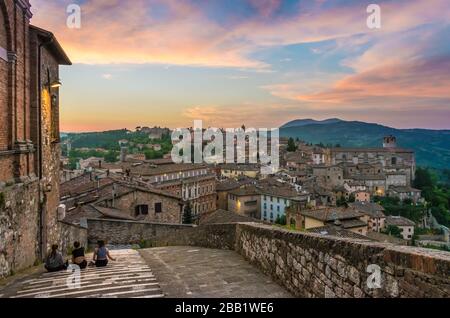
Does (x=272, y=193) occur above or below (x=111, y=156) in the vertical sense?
below

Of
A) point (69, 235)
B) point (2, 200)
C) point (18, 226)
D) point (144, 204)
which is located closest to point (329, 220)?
point (144, 204)

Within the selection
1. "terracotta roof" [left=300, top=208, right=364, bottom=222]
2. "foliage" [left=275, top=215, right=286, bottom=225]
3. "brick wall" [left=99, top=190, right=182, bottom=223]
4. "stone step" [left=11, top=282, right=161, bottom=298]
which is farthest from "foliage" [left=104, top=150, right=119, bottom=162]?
"stone step" [left=11, top=282, right=161, bottom=298]

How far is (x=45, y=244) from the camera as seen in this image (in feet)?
42.8

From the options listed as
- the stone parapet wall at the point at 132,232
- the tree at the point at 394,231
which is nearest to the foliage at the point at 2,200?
the stone parapet wall at the point at 132,232

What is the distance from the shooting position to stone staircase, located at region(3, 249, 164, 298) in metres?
6.66

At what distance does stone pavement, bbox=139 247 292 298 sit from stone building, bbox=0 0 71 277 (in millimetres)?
3456

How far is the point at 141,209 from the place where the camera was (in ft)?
99.9

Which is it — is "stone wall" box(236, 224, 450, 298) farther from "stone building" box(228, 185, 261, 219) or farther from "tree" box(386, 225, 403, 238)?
"stone building" box(228, 185, 261, 219)

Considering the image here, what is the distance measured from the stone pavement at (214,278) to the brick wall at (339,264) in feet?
0.88

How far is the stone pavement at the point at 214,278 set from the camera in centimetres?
662

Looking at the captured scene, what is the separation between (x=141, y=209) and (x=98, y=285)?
23484 mm

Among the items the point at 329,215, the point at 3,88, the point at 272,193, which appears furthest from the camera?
the point at 272,193

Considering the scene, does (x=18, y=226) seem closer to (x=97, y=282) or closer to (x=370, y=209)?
(x=97, y=282)
